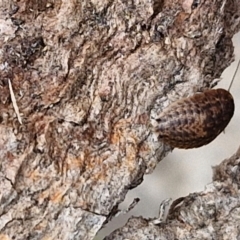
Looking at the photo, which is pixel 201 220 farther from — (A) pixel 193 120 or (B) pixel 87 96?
(B) pixel 87 96

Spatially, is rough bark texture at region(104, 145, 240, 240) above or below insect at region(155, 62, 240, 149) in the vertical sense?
below

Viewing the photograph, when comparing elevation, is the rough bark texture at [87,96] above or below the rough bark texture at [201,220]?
above

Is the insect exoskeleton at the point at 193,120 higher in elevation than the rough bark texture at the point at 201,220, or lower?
higher

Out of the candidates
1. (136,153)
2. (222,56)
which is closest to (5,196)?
(136,153)

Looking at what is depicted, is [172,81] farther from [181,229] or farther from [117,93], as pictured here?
[181,229]

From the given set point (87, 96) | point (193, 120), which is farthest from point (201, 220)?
point (87, 96)
